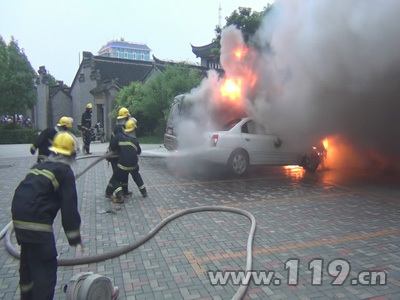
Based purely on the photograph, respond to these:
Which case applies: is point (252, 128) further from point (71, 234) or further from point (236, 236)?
A: point (71, 234)

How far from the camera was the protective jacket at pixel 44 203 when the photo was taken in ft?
9.13

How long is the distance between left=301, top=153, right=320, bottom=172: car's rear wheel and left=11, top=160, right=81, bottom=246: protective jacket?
792 centimetres

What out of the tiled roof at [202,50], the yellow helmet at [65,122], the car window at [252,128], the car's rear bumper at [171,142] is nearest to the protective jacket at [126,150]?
the yellow helmet at [65,122]

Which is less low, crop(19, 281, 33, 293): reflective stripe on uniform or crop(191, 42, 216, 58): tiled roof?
crop(191, 42, 216, 58): tiled roof

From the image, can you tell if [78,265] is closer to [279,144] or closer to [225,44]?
[279,144]

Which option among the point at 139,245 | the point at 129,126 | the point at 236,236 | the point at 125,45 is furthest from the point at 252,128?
the point at 125,45

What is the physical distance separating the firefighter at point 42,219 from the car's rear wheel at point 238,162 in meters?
6.06

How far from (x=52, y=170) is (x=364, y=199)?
19.3 feet

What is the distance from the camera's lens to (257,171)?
1017 cm

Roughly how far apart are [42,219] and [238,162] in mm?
6421

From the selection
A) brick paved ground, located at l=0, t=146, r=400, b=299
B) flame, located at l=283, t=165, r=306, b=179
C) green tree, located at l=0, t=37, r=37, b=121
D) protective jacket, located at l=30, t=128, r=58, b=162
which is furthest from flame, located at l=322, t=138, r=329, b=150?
green tree, located at l=0, t=37, r=37, b=121

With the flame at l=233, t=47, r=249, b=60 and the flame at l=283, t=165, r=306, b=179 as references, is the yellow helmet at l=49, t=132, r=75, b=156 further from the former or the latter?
the flame at l=283, t=165, r=306, b=179

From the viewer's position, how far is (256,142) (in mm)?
8977

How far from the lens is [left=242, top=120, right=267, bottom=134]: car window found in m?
8.97
